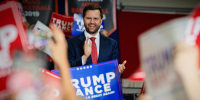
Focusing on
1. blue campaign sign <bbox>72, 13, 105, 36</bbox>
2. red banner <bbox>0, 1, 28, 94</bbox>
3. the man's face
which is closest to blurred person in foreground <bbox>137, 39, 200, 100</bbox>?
red banner <bbox>0, 1, 28, 94</bbox>

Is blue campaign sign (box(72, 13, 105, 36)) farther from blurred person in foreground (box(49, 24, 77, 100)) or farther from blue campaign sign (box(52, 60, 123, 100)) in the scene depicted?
blurred person in foreground (box(49, 24, 77, 100))

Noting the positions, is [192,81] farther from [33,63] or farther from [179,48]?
[33,63]

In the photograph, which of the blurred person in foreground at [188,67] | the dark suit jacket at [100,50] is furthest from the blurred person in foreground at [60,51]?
the dark suit jacket at [100,50]

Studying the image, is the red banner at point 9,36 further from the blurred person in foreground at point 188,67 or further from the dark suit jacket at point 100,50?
the dark suit jacket at point 100,50

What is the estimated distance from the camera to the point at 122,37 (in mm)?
4527

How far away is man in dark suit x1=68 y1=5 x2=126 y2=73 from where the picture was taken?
2.36m

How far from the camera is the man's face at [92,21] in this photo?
8.00 feet

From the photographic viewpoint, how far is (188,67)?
0.72m

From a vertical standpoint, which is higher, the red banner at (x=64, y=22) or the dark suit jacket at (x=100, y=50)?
the red banner at (x=64, y=22)

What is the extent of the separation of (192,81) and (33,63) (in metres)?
0.72

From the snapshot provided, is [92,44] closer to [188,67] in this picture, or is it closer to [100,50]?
[100,50]

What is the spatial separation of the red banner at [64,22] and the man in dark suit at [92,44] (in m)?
1.04

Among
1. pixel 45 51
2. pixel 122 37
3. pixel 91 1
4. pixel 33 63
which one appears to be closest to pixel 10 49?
pixel 33 63

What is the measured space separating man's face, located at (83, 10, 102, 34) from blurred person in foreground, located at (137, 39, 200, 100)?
174cm
